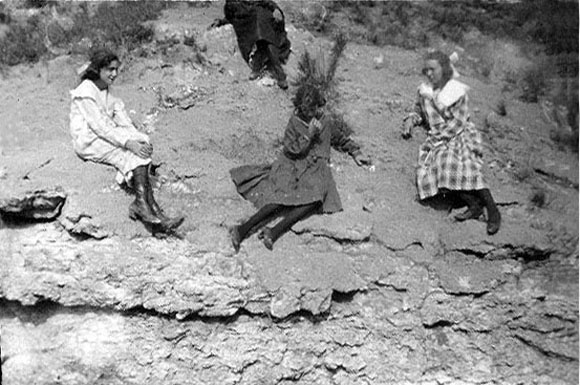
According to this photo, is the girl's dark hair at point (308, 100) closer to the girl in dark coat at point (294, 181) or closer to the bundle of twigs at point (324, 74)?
the girl in dark coat at point (294, 181)

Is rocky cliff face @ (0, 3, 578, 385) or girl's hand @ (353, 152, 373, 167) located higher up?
girl's hand @ (353, 152, 373, 167)

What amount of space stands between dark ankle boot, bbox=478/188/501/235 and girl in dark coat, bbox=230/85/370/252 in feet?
3.97

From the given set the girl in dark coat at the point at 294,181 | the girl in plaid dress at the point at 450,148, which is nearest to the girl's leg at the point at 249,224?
the girl in dark coat at the point at 294,181

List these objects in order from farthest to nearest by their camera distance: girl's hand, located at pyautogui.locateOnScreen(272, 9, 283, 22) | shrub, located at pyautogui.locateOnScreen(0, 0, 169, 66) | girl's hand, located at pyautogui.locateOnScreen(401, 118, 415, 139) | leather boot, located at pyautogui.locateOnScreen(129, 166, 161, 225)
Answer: shrub, located at pyautogui.locateOnScreen(0, 0, 169, 66) → girl's hand, located at pyautogui.locateOnScreen(272, 9, 283, 22) → girl's hand, located at pyautogui.locateOnScreen(401, 118, 415, 139) → leather boot, located at pyautogui.locateOnScreen(129, 166, 161, 225)

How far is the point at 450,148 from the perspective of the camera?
17.8 feet

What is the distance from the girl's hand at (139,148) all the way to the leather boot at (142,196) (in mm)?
106

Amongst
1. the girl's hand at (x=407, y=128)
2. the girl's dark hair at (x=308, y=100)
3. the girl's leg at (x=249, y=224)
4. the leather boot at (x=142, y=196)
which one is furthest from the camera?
the girl's hand at (x=407, y=128)

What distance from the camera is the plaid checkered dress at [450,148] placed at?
5336mm

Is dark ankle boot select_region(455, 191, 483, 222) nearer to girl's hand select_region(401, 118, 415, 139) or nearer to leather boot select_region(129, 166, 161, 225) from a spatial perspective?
girl's hand select_region(401, 118, 415, 139)

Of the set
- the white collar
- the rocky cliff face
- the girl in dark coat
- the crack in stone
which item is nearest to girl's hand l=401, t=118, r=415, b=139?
the rocky cliff face

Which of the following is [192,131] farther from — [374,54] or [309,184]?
[374,54]

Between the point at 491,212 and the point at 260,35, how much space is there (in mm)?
2868

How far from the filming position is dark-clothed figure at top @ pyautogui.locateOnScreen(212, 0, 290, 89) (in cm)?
659

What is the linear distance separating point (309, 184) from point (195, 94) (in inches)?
70.0
